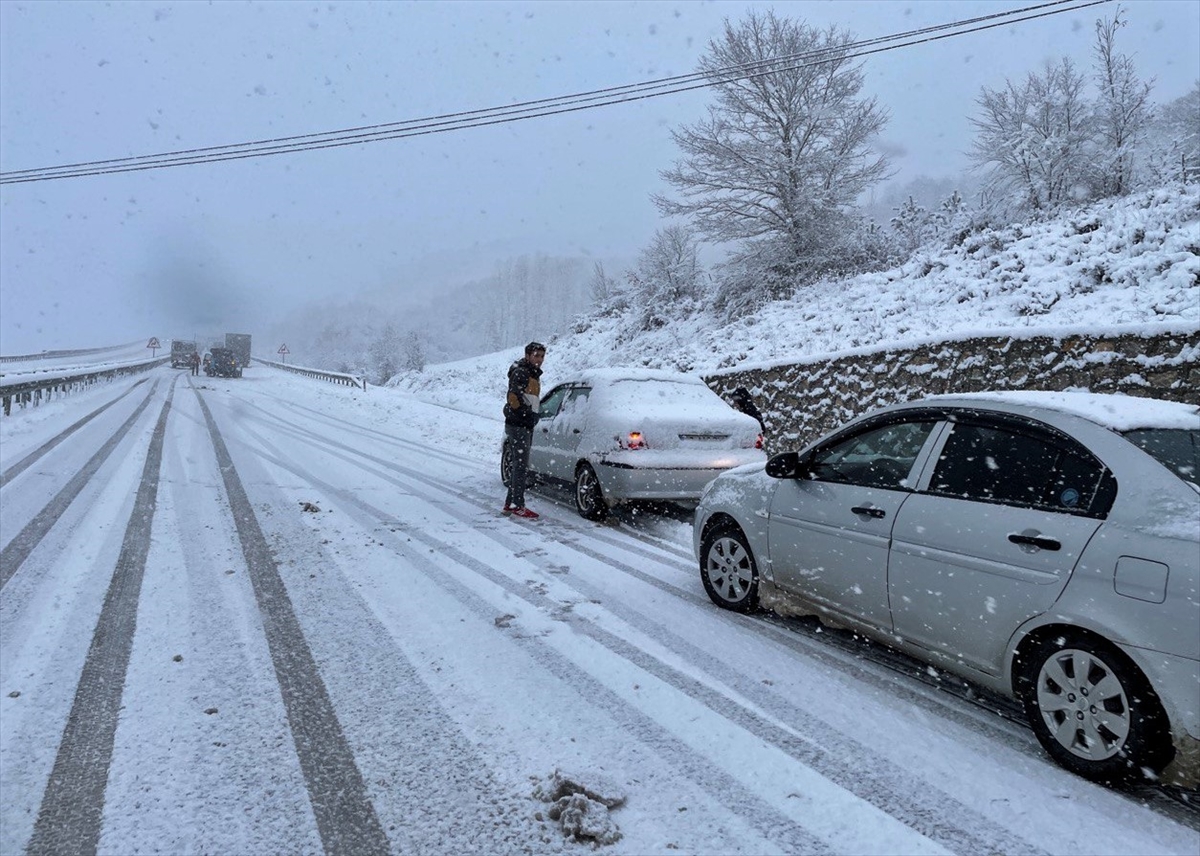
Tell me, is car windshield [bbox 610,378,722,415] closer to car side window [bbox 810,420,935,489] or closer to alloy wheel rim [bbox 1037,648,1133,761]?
car side window [bbox 810,420,935,489]

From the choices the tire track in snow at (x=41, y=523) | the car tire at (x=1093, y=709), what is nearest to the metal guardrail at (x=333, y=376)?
the tire track in snow at (x=41, y=523)

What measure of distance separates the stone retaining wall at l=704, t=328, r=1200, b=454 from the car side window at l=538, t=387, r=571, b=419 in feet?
15.7

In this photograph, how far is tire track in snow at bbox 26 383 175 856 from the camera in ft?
7.08

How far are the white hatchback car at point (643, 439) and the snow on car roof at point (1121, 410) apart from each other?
371cm

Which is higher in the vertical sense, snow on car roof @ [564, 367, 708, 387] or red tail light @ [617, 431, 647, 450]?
snow on car roof @ [564, 367, 708, 387]

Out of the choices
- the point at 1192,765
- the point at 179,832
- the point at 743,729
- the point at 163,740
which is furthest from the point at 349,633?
the point at 1192,765

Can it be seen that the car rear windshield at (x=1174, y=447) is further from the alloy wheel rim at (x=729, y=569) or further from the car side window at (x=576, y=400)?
the car side window at (x=576, y=400)

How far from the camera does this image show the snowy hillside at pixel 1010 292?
930 cm

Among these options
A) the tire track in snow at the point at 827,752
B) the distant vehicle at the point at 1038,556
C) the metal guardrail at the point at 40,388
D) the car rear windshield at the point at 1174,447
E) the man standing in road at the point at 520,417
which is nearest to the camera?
the tire track in snow at the point at 827,752

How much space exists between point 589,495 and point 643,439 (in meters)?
1.02

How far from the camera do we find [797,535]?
13.4ft

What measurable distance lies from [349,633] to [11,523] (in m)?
4.48

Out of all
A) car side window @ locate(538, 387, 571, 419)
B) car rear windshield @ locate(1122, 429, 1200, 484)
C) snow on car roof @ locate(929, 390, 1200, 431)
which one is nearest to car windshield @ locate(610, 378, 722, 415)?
car side window @ locate(538, 387, 571, 419)

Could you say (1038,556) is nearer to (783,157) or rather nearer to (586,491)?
(586,491)
